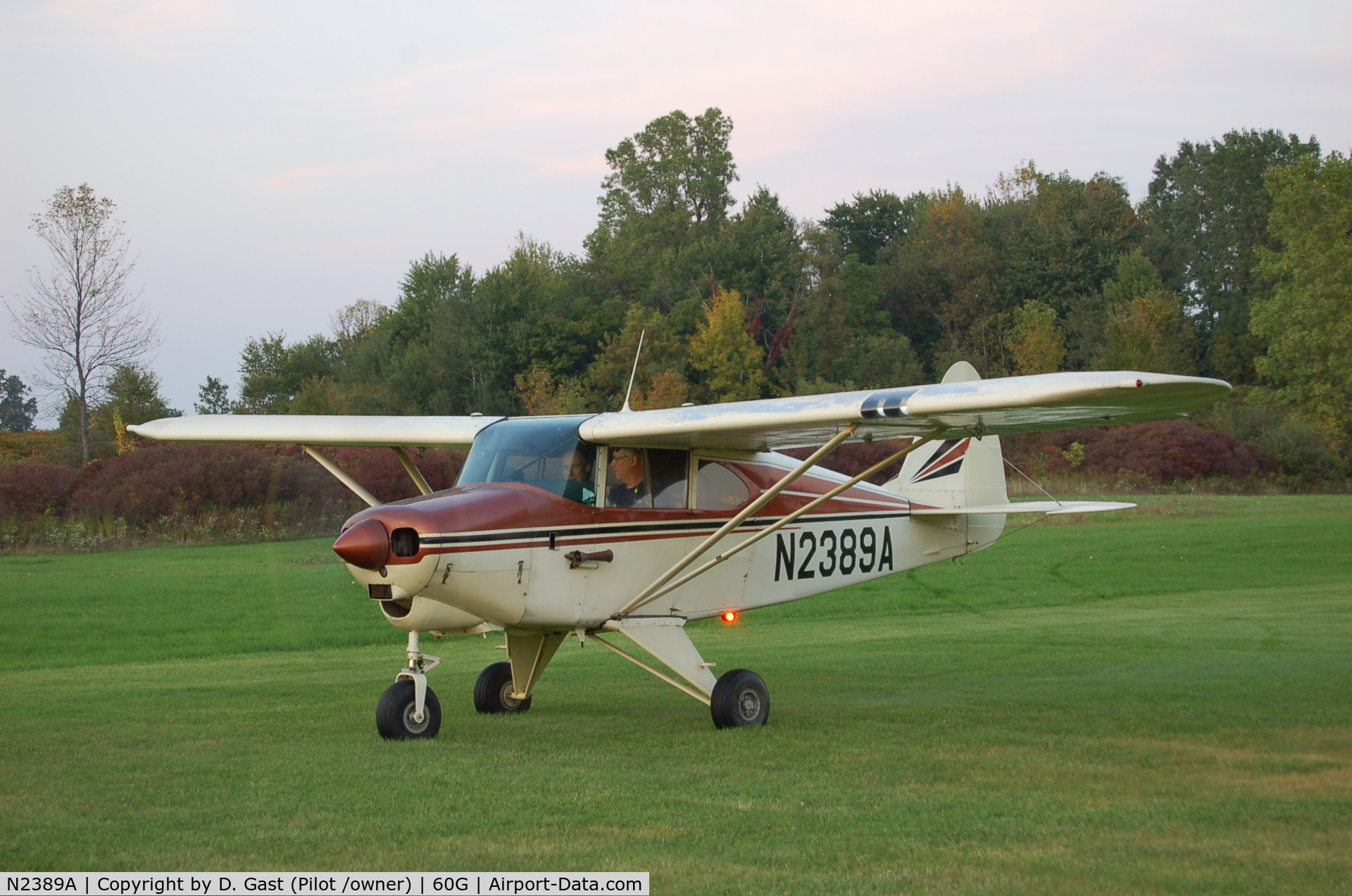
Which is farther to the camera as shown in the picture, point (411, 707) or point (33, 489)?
point (33, 489)

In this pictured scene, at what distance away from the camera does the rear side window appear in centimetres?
1046

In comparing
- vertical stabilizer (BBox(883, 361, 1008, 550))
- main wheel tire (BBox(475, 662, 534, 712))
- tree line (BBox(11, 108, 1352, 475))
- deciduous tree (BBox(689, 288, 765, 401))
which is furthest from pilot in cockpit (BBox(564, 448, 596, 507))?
deciduous tree (BBox(689, 288, 765, 401))

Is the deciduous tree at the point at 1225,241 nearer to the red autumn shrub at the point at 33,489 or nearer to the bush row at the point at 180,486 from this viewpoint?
the bush row at the point at 180,486

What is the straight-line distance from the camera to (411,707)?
354 inches

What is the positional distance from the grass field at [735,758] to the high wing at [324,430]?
2.49 metres

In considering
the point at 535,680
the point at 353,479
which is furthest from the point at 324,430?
the point at 535,680

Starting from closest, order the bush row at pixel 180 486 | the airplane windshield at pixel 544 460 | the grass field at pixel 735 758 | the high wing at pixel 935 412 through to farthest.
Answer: the grass field at pixel 735 758 → the high wing at pixel 935 412 → the airplane windshield at pixel 544 460 → the bush row at pixel 180 486

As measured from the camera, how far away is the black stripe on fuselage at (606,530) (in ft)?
28.1

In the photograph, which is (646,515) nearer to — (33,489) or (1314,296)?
(33,489)

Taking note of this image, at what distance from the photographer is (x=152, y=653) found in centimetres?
1641

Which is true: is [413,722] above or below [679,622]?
below

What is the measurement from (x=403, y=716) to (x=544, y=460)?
7.31 ft

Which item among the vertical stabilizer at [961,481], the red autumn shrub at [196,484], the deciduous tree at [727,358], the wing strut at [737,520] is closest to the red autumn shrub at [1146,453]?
the deciduous tree at [727,358]

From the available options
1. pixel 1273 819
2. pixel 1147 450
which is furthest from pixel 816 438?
pixel 1147 450
